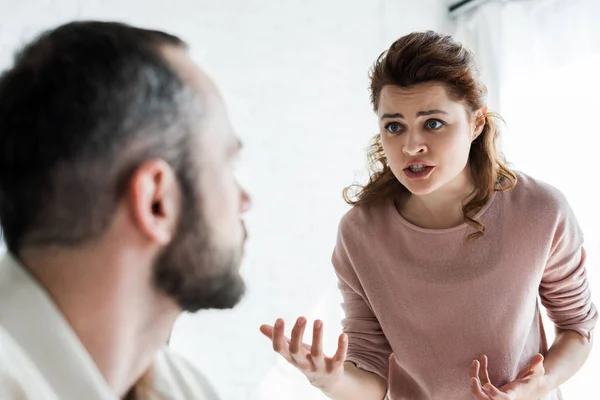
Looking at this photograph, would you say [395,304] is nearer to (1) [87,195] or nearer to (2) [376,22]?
(1) [87,195]

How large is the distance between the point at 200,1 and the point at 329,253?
3.46 ft

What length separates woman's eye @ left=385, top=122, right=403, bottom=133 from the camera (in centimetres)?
149

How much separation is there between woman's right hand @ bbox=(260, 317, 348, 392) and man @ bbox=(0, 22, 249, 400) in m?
0.49

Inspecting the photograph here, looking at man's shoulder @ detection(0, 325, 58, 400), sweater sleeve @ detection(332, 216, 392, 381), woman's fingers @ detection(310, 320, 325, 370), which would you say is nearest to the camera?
man's shoulder @ detection(0, 325, 58, 400)

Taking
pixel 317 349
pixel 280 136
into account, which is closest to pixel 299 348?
pixel 317 349

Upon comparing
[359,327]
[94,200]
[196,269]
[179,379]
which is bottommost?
[359,327]

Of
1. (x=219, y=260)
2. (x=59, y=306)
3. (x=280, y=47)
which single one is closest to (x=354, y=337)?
(x=219, y=260)

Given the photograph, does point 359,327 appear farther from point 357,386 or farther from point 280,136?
point 280,136

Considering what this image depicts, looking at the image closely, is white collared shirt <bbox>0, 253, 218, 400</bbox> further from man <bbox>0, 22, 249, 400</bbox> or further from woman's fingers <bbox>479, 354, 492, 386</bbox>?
woman's fingers <bbox>479, 354, 492, 386</bbox>

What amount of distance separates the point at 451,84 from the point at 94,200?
3.18 feet

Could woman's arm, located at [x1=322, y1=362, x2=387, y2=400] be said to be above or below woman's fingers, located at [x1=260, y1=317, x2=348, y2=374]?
below

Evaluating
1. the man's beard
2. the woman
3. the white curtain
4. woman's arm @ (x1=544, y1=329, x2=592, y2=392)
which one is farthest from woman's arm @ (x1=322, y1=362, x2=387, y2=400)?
the white curtain

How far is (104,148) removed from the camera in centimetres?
67

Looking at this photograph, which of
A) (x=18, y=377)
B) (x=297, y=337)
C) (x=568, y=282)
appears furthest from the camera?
(x=568, y=282)
